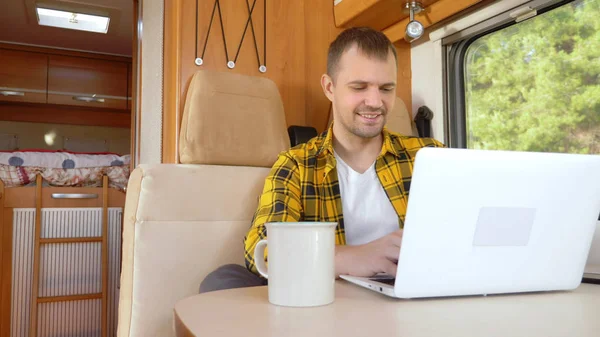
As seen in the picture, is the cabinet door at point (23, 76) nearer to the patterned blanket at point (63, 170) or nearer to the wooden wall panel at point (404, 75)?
the patterned blanket at point (63, 170)

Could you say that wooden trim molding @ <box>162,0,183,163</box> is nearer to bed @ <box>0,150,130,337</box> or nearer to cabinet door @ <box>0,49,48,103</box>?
bed @ <box>0,150,130,337</box>

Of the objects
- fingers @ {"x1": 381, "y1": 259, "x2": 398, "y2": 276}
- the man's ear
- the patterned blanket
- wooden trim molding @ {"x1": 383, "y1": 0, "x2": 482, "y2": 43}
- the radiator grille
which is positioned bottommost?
the radiator grille

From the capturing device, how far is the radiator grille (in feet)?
10.2

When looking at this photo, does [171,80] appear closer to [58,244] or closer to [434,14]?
[434,14]

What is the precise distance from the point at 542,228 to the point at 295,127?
4.54 ft

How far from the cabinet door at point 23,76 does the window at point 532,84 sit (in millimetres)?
3683

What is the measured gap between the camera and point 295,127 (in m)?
2.00

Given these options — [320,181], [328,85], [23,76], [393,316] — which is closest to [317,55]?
[328,85]

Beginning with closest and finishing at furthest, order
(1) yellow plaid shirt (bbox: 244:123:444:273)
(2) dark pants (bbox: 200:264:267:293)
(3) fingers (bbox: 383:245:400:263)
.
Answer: (3) fingers (bbox: 383:245:400:263)
(2) dark pants (bbox: 200:264:267:293)
(1) yellow plaid shirt (bbox: 244:123:444:273)

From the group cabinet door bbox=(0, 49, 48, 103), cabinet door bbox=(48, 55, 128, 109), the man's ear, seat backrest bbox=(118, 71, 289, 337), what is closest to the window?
the man's ear

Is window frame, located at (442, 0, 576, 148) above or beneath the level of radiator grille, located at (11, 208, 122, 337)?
above

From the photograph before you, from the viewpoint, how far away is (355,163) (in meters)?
1.46

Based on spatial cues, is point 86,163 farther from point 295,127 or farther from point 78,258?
point 295,127

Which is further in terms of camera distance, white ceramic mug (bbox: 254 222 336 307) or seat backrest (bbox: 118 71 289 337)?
seat backrest (bbox: 118 71 289 337)
